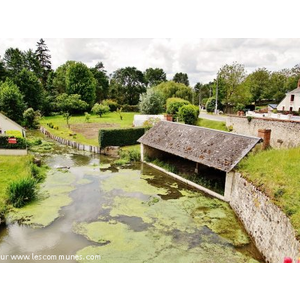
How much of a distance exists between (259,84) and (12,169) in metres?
51.2

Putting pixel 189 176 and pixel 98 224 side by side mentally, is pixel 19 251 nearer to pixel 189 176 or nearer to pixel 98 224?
pixel 98 224

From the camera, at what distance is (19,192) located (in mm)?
12031

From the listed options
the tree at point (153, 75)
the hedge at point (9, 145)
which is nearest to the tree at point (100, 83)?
the tree at point (153, 75)

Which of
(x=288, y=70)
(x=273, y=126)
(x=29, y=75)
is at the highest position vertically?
(x=288, y=70)

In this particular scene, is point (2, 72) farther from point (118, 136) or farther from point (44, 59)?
point (118, 136)

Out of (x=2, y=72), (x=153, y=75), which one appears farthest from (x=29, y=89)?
(x=153, y=75)

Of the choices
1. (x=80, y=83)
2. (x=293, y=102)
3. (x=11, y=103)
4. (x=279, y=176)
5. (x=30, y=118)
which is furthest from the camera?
(x=80, y=83)

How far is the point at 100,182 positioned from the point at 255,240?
30.6 ft

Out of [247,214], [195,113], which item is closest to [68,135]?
[195,113]

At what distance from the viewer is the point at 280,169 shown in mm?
10180

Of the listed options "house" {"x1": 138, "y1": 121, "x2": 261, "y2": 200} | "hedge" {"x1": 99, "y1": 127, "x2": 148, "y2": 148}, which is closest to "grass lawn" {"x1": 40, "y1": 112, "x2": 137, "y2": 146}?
"hedge" {"x1": 99, "y1": 127, "x2": 148, "y2": 148}

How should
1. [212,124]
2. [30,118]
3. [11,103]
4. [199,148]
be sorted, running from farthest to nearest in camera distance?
[30,118], [11,103], [212,124], [199,148]

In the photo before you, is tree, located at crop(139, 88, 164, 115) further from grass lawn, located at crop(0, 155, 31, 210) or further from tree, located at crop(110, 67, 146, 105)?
tree, located at crop(110, 67, 146, 105)

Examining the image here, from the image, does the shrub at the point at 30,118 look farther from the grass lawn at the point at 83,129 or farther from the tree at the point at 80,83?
the tree at the point at 80,83
